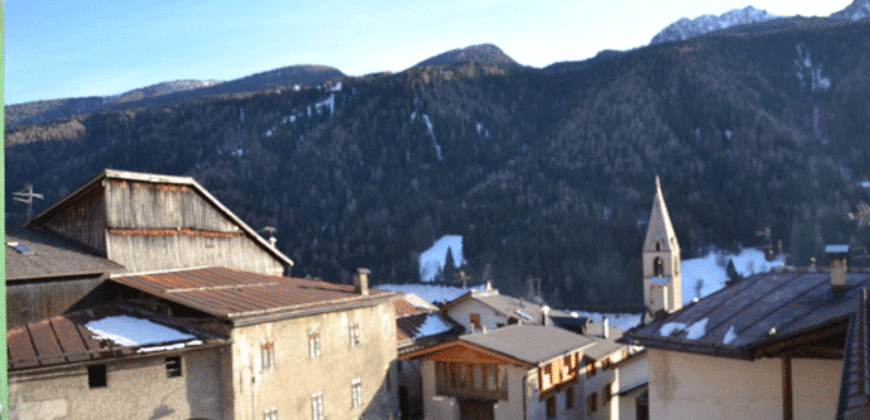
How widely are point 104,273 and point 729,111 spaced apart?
187 meters

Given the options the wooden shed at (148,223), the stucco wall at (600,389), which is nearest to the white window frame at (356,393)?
the wooden shed at (148,223)

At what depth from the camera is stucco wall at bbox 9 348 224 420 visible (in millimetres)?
19938

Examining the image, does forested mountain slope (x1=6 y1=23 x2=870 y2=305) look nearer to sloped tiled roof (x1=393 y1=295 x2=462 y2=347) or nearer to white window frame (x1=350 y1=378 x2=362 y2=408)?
sloped tiled roof (x1=393 y1=295 x2=462 y2=347)

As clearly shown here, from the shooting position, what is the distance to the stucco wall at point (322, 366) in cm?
2505

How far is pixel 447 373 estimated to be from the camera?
121 ft

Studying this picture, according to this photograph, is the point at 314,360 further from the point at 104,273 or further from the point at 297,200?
the point at 297,200

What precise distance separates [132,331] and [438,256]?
141768 mm

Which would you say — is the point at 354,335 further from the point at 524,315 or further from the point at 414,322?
the point at 524,315

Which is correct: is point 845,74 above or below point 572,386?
above

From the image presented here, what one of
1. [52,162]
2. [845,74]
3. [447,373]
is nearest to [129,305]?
[447,373]

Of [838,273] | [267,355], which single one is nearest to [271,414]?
[267,355]

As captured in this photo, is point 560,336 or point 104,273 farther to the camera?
point 560,336

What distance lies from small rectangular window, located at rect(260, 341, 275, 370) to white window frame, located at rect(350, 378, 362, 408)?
5.40m

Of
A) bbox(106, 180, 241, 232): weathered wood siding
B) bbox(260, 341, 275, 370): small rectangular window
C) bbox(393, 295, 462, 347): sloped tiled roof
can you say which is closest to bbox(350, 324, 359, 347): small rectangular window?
bbox(260, 341, 275, 370): small rectangular window
